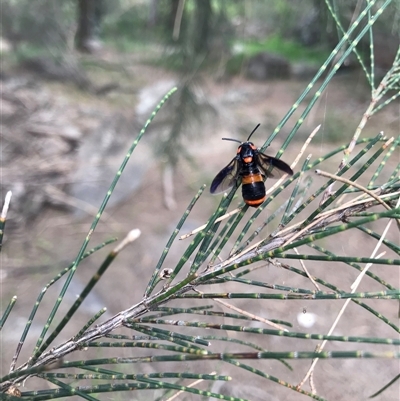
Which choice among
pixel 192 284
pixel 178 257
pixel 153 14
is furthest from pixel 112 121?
pixel 192 284

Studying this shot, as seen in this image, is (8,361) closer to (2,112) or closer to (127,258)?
(127,258)

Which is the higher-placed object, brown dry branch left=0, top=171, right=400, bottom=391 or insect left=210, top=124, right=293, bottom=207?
insect left=210, top=124, right=293, bottom=207

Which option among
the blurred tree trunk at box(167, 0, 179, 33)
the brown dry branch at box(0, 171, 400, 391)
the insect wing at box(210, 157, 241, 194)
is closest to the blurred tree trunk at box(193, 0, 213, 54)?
the blurred tree trunk at box(167, 0, 179, 33)

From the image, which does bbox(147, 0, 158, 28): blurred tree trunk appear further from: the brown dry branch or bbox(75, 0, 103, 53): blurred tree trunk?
the brown dry branch

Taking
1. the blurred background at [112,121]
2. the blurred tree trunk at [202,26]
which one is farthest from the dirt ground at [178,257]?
the blurred tree trunk at [202,26]

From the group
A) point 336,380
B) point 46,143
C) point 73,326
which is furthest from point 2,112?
point 336,380

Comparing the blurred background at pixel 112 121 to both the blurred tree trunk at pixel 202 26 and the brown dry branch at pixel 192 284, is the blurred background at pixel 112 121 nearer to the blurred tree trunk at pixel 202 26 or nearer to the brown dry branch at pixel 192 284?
the blurred tree trunk at pixel 202 26

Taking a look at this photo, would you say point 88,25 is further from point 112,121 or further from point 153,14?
point 153,14

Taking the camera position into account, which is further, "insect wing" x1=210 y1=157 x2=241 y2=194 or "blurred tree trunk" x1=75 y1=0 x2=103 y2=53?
"blurred tree trunk" x1=75 y1=0 x2=103 y2=53
